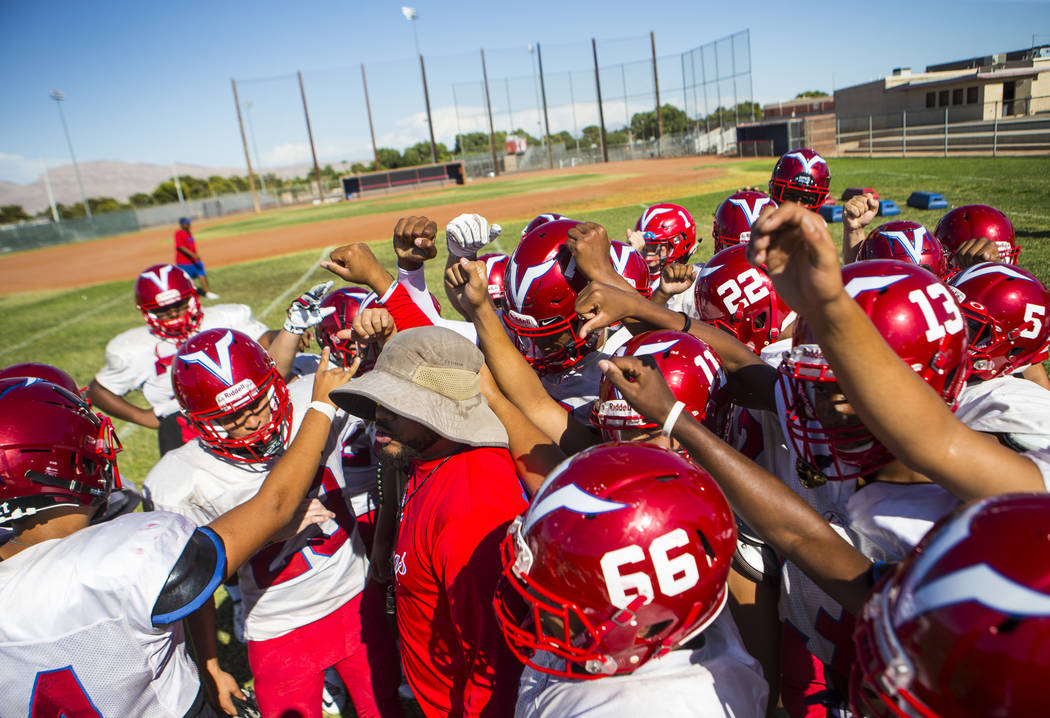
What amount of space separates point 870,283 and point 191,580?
2584mm

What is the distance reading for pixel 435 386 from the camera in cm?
249

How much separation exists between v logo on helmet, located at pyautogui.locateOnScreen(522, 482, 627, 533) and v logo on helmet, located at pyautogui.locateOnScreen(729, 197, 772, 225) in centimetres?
477

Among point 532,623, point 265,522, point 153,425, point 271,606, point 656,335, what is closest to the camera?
point 532,623

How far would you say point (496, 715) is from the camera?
90.0 inches

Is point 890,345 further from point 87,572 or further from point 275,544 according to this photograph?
point 275,544

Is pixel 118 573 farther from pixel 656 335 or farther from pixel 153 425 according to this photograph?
pixel 153 425

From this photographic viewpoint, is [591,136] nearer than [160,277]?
No

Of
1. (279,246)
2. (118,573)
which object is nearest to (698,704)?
(118,573)

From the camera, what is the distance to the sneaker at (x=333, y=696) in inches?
162

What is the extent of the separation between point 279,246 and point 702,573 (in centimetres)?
3202

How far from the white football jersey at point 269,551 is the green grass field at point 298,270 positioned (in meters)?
1.48

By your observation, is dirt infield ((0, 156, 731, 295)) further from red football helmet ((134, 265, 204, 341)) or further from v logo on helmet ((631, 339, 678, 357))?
v logo on helmet ((631, 339, 678, 357))

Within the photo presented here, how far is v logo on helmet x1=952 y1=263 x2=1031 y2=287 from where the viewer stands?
10.7 ft

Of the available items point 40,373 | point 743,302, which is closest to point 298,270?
point 40,373
